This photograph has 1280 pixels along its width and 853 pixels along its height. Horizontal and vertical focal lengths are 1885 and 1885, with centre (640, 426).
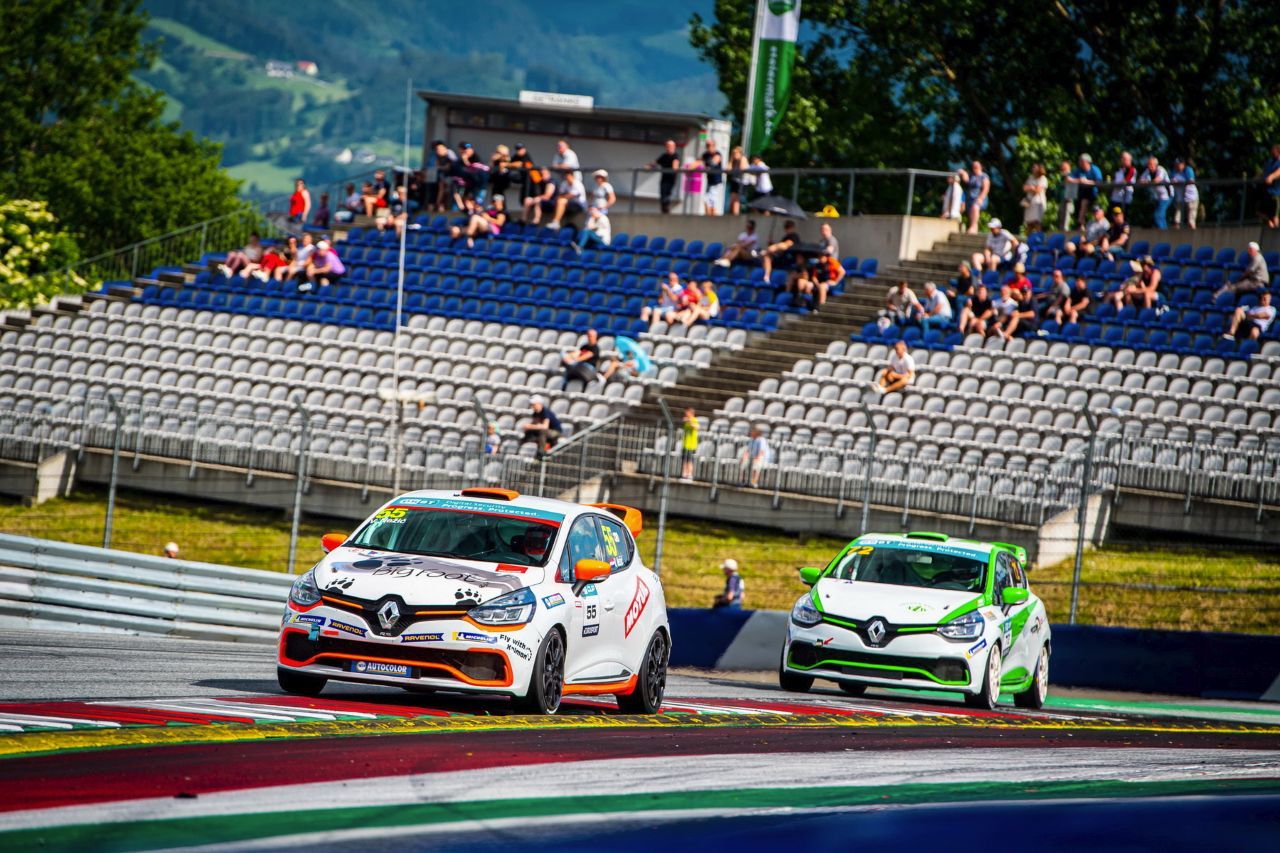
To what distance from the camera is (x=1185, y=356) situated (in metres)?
29.2

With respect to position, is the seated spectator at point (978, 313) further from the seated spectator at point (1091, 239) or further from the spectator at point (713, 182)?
the spectator at point (713, 182)

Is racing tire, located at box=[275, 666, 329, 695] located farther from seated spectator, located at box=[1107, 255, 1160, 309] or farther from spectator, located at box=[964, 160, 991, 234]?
spectator, located at box=[964, 160, 991, 234]

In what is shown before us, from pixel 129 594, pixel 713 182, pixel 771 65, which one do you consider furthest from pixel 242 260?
pixel 129 594

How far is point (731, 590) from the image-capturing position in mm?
22828

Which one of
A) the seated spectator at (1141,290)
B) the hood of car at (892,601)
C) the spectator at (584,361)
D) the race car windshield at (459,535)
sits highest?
the seated spectator at (1141,290)

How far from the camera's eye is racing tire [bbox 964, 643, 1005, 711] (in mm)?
17000

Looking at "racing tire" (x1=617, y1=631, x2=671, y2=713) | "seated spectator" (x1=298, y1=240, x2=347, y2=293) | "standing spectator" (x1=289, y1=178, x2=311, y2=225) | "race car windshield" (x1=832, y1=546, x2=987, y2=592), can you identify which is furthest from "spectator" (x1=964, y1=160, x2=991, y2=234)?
"racing tire" (x1=617, y1=631, x2=671, y2=713)

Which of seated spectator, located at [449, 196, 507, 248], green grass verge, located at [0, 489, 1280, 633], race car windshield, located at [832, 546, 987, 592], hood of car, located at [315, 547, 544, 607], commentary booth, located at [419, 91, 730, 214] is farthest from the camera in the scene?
commentary booth, located at [419, 91, 730, 214]

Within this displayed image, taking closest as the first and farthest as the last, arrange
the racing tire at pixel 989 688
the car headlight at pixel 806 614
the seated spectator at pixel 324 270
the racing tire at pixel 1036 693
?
the racing tire at pixel 989 688 → the car headlight at pixel 806 614 → the racing tire at pixel 1036 693 → the seated spectator at pixel 324 270

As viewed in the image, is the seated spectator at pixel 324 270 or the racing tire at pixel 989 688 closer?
the racing tire at pixel 989 688

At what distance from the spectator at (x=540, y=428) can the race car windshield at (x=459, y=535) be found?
14366mm

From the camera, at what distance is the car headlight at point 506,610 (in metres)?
12.1

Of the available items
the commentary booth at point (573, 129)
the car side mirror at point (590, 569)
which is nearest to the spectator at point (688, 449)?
the car side mirror at point (590, 569)

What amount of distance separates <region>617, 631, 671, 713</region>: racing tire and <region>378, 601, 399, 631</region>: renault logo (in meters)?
2.36
